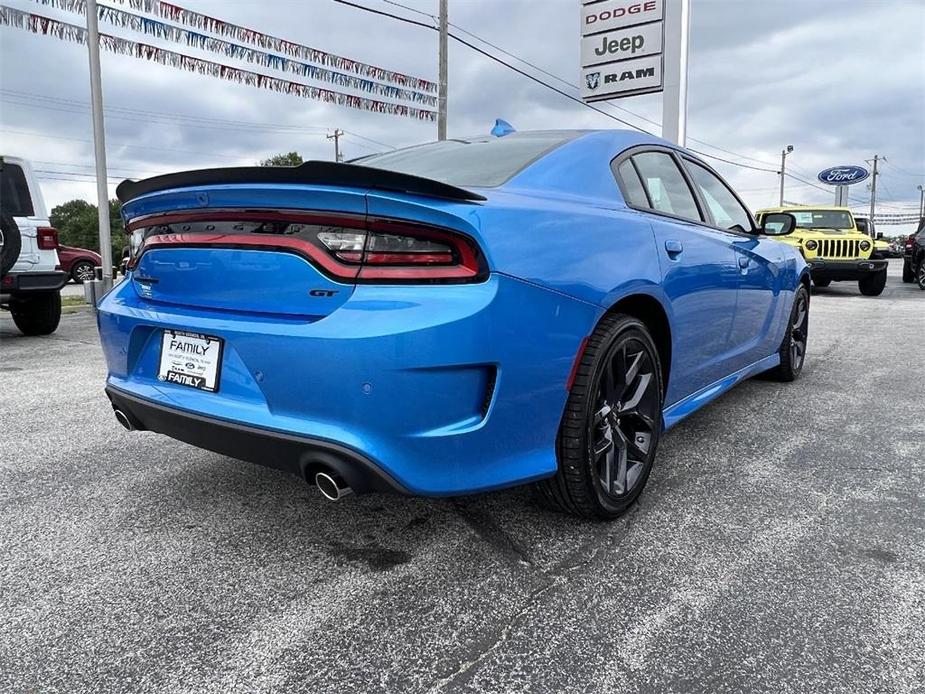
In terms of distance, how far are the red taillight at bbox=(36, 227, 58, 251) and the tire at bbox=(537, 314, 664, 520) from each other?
249 inches

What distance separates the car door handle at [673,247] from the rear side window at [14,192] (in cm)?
641

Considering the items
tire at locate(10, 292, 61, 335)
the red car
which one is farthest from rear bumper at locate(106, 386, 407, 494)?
the red car

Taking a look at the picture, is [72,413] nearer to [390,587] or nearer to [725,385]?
[390,587]

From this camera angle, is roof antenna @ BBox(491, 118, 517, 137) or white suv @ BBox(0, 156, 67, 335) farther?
white suv @ BBox(0, 156, 67, 335)

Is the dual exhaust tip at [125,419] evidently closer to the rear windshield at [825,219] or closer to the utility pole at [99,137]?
the utility pole at [99,137]

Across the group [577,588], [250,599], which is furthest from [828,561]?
[250,599]

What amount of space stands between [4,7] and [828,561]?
11673 millimetres

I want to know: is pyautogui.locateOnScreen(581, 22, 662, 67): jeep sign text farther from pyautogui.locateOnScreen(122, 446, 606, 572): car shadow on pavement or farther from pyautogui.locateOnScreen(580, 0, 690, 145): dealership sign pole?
pyautogui.locateOnScreen(122, 446, 606, 572): car shadow on pavement

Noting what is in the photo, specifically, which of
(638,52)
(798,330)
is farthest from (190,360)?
(638,52)

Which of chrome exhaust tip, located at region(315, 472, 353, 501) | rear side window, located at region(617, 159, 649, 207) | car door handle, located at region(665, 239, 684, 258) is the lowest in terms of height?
chrome exhaust tip, located at region(315, 472, 353, 501)

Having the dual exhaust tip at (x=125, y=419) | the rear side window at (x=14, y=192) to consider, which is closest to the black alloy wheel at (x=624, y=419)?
the dual exhaust tip at (x=125, y=419)

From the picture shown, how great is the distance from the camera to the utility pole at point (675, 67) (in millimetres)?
11938

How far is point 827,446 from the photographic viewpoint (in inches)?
129

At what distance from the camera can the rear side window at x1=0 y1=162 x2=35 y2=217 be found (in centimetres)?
643
